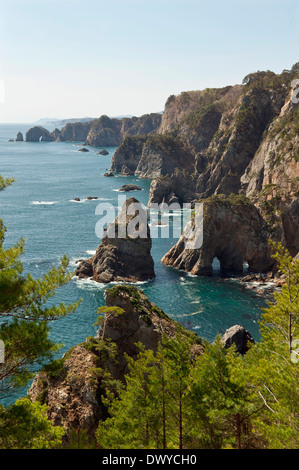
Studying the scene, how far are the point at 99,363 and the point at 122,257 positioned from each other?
44.6 meters

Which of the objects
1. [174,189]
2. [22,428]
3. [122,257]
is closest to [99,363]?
[22,428]

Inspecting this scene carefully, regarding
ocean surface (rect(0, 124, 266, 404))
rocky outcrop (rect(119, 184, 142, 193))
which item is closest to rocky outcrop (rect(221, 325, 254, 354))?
ocean surface (rect(0, 124, 266, 404))

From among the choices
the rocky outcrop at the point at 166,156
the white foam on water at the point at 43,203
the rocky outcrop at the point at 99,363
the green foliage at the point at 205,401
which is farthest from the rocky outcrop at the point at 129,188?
the green foliage at the point at 205,401

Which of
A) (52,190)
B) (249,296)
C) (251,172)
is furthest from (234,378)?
(52,190)

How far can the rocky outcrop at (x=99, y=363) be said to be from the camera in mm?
31047

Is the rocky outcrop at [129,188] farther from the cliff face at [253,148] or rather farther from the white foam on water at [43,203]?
the white foam on water at [43,203]

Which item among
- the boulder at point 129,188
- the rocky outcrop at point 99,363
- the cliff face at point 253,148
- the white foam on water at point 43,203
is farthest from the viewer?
the boulder at point 129,188

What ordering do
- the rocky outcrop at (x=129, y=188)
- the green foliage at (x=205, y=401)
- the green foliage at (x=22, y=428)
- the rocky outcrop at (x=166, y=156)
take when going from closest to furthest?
the green foliage at (x=22, y=428), the green foliage at (x=205, y=401), the rocky outcrop at (x=129, y=188), the rocky outcrop at (x=166, y=156)

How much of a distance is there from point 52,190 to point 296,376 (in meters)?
154

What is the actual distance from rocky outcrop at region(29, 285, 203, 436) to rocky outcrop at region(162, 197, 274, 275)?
3985 centimetres

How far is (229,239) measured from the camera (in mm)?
84625

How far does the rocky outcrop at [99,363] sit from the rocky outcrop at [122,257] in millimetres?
34495

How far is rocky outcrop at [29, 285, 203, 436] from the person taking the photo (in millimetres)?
31047
